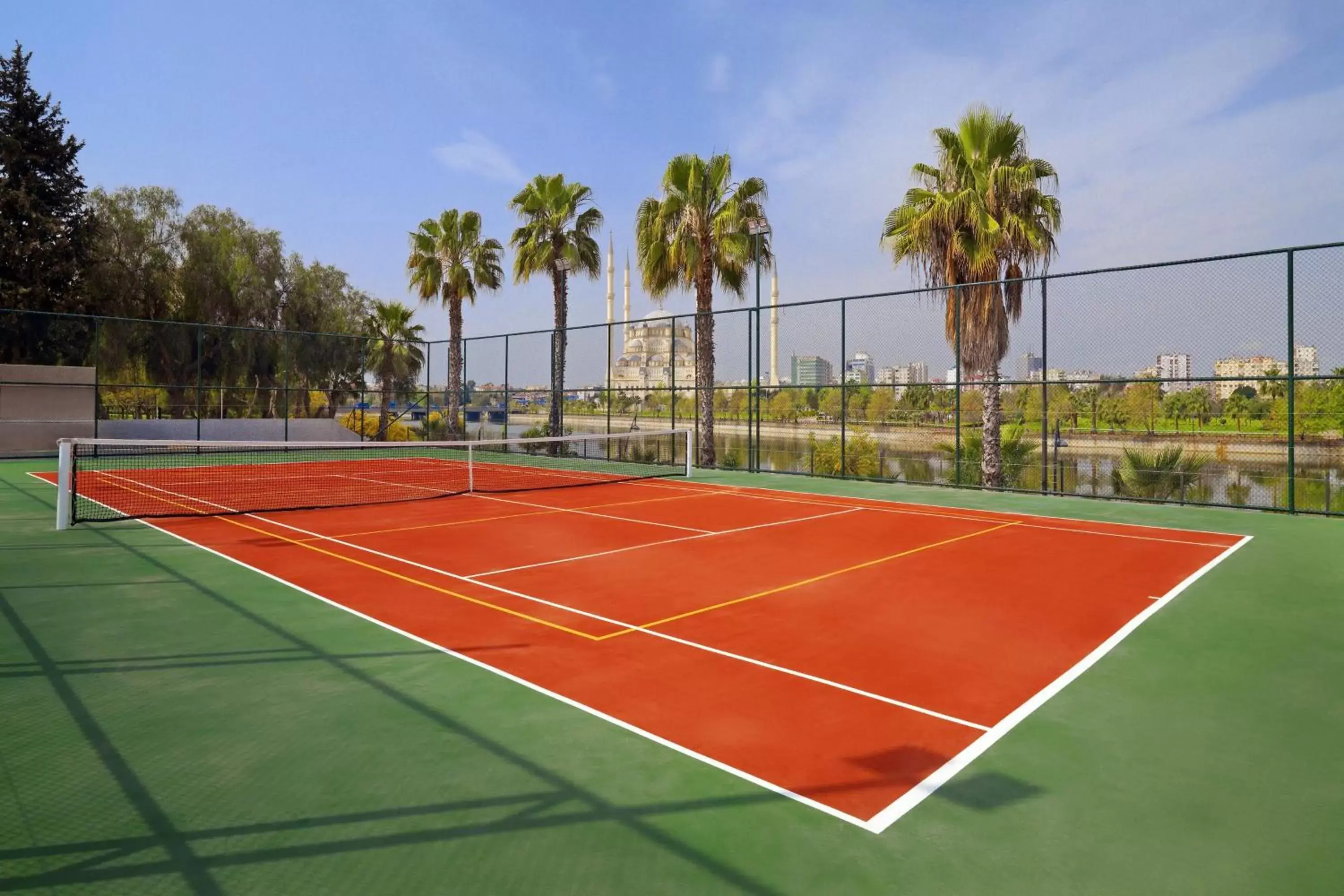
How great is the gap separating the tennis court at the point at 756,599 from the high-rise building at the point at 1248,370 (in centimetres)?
346

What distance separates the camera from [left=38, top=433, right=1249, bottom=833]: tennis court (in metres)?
4.10

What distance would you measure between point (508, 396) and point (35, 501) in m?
15.1

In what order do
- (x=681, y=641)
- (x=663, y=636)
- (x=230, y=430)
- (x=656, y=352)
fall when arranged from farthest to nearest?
(x=656, y=352) < (x=230, y=430) < (x=663, y=636) < (x=681, y=641)

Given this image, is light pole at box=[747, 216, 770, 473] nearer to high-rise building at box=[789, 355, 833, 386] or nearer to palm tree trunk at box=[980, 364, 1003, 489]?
high-rise building at box=[789, 355, 833, 386]

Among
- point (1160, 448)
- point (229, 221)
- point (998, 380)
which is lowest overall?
point (1160, 448)

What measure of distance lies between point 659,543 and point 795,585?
2543mm

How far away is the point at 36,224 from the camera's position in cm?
3003

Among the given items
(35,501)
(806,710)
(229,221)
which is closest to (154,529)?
Result: (35,501)

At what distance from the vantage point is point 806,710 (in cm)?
432

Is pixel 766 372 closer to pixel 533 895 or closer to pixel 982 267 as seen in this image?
pixel 982 267

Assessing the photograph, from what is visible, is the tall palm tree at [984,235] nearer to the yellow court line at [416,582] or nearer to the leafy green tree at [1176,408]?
the leafy green tree at [1176,408]

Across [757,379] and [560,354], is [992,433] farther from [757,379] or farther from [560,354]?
[560,354]

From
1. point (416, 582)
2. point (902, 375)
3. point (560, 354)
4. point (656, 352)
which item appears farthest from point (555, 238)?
point (656, 352)

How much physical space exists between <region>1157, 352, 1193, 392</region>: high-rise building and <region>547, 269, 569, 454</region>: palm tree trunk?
16022 mm
